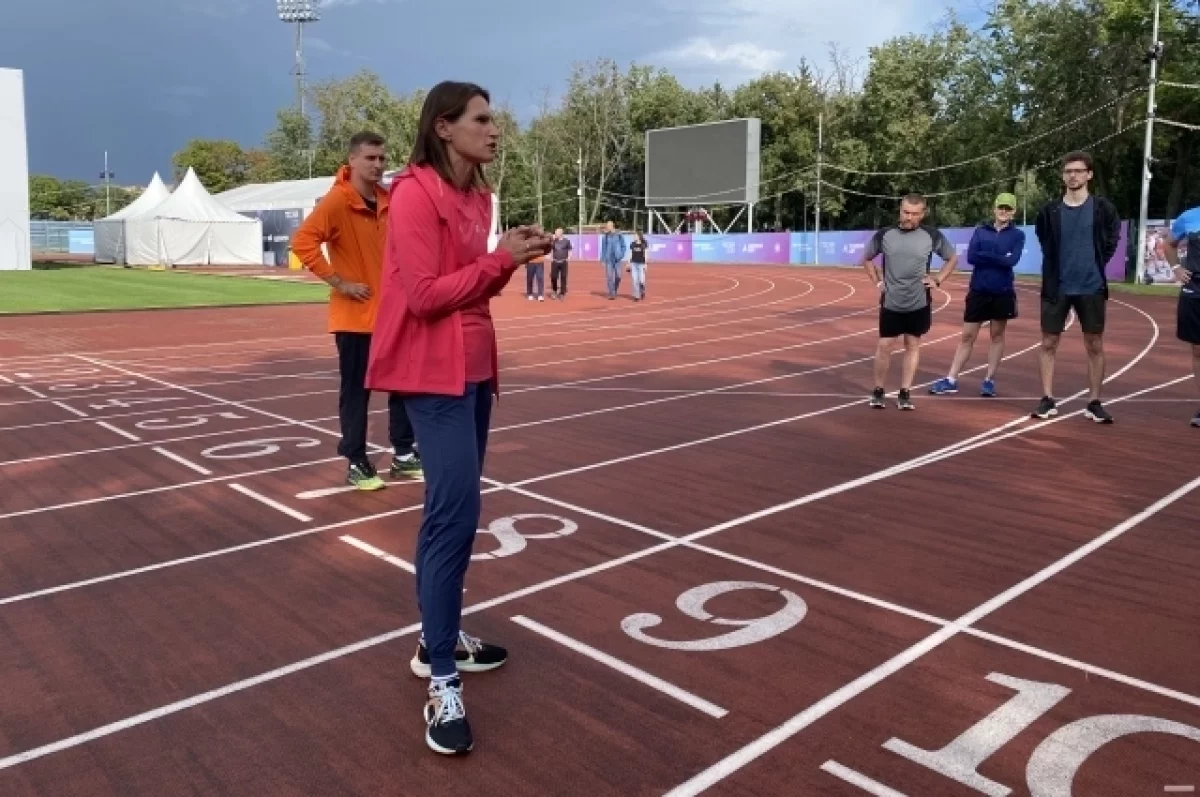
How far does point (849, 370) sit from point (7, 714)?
1014 cm

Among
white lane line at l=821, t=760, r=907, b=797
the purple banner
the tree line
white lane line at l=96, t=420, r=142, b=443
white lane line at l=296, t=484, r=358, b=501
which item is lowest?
white lane line at l=821, t=760, r=907, b=797

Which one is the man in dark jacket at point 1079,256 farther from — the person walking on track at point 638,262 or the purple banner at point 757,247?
the purple banner at point 757,247

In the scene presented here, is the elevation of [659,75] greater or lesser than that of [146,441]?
greater

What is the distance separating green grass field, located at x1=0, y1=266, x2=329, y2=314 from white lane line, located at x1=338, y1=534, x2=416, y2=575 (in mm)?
18368

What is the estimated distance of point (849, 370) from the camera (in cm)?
1208

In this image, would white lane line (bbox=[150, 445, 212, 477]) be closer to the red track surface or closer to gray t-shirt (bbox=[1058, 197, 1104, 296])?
the red track surface

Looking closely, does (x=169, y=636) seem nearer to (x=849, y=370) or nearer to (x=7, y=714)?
(x=7, y=714)

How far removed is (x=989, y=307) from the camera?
9750 mm

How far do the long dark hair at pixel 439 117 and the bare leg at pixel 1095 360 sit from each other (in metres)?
6.92

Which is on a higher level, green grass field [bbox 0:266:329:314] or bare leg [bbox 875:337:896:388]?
green grass field [bbox 0:266:329:314]

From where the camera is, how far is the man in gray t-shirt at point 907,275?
8961 millimetres

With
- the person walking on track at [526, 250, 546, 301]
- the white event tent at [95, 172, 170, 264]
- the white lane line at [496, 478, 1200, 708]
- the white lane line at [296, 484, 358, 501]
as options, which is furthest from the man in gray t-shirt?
the white event tent at [95, 172, 170, 264]

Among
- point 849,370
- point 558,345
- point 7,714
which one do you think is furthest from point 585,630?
point 558,345

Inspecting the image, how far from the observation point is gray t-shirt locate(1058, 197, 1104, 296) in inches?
322
